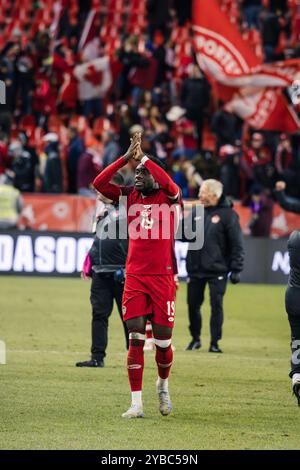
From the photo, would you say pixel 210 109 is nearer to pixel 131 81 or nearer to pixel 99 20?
pixel 131 81

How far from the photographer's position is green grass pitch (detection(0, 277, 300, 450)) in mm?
10000

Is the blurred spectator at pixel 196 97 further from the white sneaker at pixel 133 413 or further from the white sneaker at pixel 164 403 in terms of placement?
the white sneaker at pixel 133 413

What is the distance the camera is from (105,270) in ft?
46.8

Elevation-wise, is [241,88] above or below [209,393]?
above

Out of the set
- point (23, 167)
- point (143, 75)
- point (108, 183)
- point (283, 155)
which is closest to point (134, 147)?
point (108, 183)

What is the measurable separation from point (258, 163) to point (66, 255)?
445 centimetres

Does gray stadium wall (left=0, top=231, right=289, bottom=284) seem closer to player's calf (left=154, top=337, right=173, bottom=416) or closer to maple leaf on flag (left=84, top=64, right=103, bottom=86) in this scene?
maple leaf on flag (left=84, top=64, right=103, bottom=86)

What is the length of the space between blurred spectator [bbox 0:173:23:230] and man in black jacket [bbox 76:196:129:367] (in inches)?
425

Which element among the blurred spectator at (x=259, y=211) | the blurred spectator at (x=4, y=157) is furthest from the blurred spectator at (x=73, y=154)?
the blurred spectator at (x=259, y=211)

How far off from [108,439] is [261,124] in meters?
17.0

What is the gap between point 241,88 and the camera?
26.7 meters

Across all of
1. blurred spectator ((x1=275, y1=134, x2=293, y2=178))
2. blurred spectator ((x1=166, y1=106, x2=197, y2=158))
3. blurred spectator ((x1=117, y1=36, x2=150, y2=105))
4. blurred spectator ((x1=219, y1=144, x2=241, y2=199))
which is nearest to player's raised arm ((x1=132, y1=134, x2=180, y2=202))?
blurred spectator ((x1=219, y1=144, x2=241, y2=199))

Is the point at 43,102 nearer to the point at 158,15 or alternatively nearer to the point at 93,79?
the point at 93,79

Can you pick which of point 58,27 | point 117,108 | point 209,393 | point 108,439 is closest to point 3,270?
point 117,108
